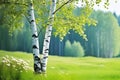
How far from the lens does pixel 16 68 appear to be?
17.0 meters

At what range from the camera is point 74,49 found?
11281cm

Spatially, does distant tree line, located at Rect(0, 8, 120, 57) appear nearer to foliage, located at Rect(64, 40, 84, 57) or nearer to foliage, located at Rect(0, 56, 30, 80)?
foliage, located at Rect(64, 40, 84, 57)

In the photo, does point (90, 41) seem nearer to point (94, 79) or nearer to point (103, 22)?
point (103, 22)

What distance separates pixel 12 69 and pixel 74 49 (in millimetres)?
96089

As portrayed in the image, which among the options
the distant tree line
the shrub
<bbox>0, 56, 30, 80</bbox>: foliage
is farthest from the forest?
the distant tree line

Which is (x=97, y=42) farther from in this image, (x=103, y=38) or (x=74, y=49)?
(x=74, y=49)

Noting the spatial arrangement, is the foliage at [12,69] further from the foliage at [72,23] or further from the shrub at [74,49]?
the shrub at [74,49]

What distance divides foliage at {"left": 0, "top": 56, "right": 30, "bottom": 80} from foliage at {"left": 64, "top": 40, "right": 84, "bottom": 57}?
93.9 meters

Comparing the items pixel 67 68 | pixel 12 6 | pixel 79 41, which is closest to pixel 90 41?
pixel 79 41

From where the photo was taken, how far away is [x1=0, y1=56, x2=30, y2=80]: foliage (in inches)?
657

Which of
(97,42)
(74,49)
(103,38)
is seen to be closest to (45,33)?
(74,49)

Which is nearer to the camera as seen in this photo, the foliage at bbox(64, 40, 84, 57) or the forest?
the forest

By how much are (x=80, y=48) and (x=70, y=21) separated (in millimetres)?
91360

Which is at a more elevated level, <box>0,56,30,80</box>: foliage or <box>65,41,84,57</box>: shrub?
<box>0,56,30,80</box>: foliage
